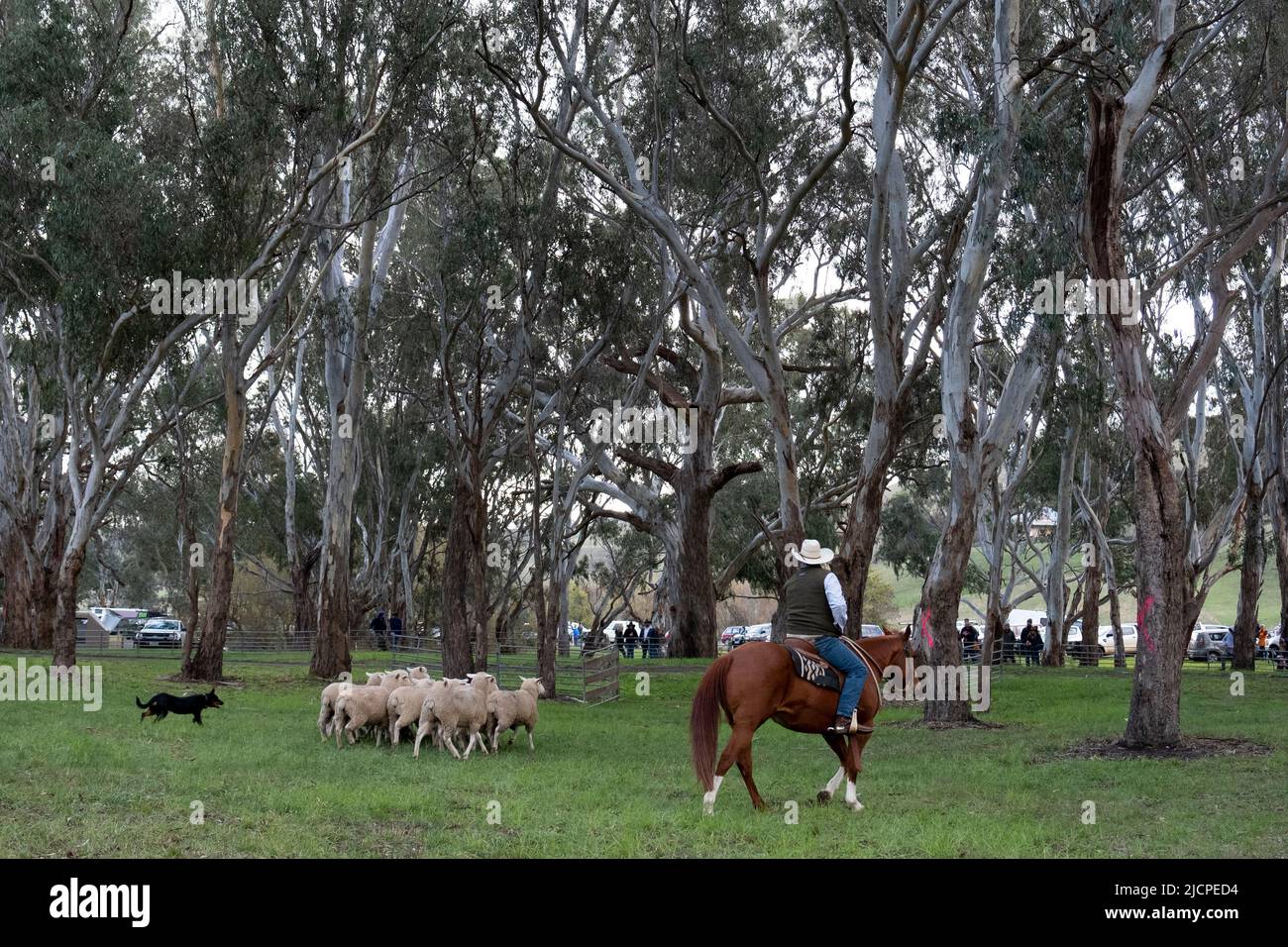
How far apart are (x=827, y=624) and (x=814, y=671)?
1.46 feet

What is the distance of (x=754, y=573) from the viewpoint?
49.0 meters

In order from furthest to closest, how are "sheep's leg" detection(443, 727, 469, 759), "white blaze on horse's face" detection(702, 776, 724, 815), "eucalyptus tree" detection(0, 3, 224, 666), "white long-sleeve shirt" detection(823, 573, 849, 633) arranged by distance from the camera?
"eucalyptus tree" detection(0, 3, 224, 666) → "sheep's leg" detection(443, 727, 469, 759) → "white long-sleeve shirt" detection(823, 573, 849, 633) → "white blaze on horse's face" detection(702, 776, 724, 815)

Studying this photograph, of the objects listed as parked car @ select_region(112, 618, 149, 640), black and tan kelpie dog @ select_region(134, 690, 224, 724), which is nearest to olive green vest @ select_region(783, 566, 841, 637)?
black and tan kelpie dog @ select_region(134, 690, 224, 724)

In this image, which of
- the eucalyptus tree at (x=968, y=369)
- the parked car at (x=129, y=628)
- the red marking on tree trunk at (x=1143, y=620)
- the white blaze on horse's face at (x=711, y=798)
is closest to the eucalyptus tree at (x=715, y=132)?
the eucalyptus tree at (x=968, y=369)

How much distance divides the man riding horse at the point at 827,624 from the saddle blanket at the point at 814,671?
89 mm

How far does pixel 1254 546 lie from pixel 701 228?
15.0m

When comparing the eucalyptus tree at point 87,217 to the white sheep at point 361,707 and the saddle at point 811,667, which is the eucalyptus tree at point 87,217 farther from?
the saddle at point 811,667

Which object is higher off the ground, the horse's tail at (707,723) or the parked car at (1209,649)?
the horse's tail at (707,723)

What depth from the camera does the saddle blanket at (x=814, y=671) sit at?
1045cm

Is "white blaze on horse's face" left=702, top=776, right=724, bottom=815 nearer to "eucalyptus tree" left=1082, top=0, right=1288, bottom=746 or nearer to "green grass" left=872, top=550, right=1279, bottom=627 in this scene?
"eucalyptus tree" left=1082, top=0, right=1288, bottom=746

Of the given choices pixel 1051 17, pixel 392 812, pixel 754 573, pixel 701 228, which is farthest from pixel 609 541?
pixel 392 812

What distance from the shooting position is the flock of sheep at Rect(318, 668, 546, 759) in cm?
1408

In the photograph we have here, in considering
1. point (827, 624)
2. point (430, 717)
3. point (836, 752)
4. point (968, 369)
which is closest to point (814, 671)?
point (827, 624)

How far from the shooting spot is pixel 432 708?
14031 millimetres
